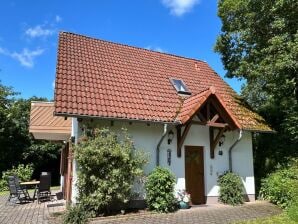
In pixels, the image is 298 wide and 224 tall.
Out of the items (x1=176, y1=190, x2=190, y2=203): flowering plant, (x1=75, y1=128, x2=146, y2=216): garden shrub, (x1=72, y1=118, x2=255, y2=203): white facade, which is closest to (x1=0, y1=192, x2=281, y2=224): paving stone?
(x1=176, y1=190, x2=190, y2=203): flowering plant

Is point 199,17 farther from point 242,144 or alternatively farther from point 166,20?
point 242,144

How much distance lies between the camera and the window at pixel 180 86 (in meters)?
15.1

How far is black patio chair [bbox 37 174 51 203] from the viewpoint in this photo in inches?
554

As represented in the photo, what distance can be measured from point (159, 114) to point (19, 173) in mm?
14556

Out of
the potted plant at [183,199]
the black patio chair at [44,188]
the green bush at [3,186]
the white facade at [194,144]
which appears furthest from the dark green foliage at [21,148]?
the potted plant at [183,199]

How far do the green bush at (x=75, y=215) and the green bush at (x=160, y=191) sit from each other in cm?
255

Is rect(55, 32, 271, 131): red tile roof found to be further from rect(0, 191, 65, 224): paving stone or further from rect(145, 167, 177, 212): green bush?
rect(0, 191, 65, 224): paving stone

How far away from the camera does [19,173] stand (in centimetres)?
2312

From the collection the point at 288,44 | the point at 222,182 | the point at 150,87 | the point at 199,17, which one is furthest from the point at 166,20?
the point at 222,182

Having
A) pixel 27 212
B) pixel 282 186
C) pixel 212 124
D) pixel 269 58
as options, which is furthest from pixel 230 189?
pixel 27 212

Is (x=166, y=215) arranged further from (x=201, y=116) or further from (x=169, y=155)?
(x=201, y=116)

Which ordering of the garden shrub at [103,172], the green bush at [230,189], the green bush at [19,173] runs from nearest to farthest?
the garden shrub at [103,172]
the green bush at [230,189]
the green bush at [19,173]

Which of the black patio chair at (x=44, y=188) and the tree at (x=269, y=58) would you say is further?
the tree at (x=269, y=58)

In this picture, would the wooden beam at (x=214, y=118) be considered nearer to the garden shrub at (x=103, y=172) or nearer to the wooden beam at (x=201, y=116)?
the wooden beam at (x=201, y=116)
